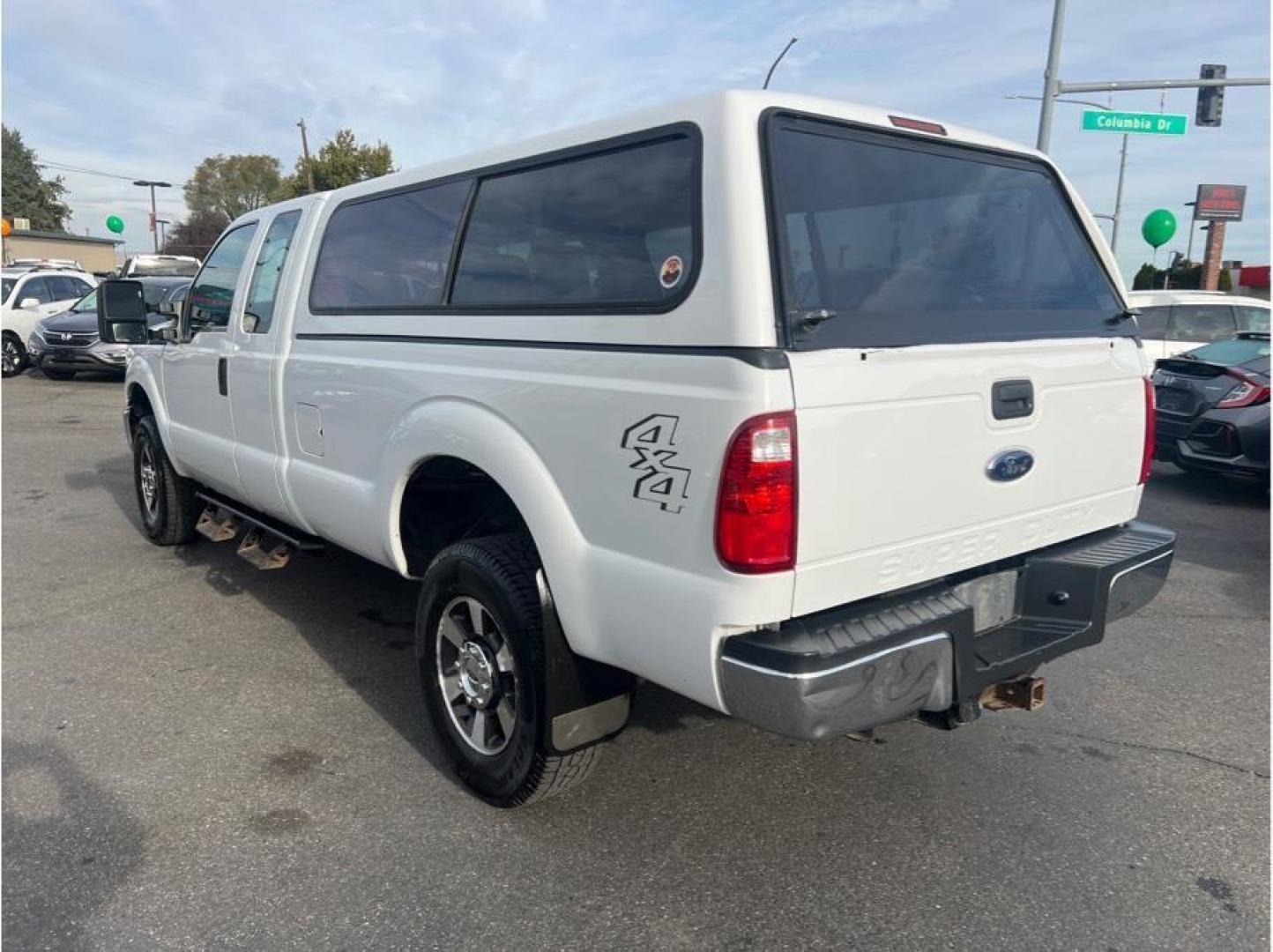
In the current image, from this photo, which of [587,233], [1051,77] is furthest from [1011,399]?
[1051,77]

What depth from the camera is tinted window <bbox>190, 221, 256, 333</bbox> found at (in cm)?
474

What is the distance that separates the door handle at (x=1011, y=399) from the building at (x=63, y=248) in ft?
203

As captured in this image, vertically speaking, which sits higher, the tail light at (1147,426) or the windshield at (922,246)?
the windshield at (922,246)

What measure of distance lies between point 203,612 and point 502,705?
103 inches

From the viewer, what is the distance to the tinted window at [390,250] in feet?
11.0

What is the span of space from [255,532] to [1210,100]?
1741 centimetres

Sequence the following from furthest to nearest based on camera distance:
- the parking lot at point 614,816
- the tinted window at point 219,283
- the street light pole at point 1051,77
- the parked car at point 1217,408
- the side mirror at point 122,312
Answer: the street light pole at point 1051,77 < the parked car at point 1217,408 < the side mirror at point 122,312 < the tinted window at point 219,283 < the parking lot at point 614,816

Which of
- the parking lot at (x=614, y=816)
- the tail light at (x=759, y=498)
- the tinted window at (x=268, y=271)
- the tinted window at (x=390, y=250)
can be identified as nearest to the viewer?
the tail light at (x=759, y=498)

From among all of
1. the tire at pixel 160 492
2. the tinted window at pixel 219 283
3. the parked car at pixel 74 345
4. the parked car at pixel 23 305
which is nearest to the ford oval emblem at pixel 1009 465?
the tinted window at pixel 219 283

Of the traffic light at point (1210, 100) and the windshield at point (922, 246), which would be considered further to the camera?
the traffic light at point (1210, 100)

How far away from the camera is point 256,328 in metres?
4.38

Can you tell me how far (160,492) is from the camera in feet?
19.5

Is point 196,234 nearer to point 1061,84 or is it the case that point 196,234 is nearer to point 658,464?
point 1061,84

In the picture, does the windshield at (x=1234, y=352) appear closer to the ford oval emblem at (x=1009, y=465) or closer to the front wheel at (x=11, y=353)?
the ford oval emblem at (x=1009, y=465)
